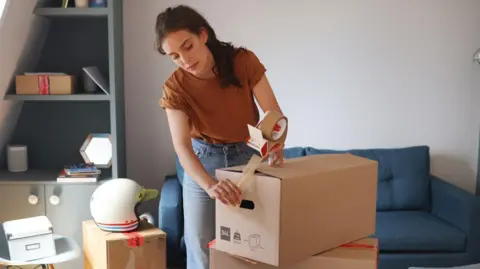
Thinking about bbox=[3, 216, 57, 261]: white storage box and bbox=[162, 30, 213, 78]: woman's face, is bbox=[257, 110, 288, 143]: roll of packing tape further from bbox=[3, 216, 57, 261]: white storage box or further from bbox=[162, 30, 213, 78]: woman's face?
bbox=[3, 216, 57, 261]: white storage box

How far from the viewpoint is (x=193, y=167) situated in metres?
1.71

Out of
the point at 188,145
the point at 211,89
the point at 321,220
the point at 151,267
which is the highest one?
the point at 211,89

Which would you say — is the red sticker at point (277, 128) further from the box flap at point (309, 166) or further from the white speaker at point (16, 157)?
the white speaker at point (16, 157)

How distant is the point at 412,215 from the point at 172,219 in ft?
4.63

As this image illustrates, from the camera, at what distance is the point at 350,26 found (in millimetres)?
3471

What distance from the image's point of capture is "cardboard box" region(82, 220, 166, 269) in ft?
8.50

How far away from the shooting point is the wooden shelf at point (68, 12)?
2826 millimetres

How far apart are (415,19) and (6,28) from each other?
7.96 feet

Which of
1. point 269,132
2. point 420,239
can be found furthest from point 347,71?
point 269,132

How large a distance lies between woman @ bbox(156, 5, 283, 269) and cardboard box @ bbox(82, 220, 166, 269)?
825 millimetres

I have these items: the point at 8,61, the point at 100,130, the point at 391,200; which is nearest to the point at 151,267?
the point at 100,130

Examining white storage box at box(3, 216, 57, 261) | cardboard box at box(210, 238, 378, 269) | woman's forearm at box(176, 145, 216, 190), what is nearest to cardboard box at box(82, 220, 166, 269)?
white storage box at box(3, 216, 57, 261)

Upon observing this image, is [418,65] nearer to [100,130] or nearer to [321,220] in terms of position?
[100,130]

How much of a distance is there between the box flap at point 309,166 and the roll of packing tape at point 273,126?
9cm
